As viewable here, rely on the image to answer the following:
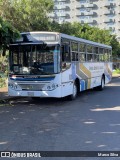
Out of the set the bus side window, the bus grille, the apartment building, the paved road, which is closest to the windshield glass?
the bus side window

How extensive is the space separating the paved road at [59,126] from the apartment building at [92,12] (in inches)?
4352

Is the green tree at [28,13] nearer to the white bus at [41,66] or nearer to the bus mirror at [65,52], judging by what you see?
the white bus at [41,66]

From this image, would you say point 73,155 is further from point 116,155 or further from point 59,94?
point 59,94

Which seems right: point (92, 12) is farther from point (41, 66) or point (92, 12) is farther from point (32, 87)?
point (32, 87)

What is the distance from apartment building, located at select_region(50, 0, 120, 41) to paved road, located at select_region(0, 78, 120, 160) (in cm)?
11054

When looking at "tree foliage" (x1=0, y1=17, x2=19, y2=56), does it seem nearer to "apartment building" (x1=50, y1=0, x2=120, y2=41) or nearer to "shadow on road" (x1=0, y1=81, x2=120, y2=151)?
"shadow on road" (x1=0, y1=81, x2=120, y2=151)

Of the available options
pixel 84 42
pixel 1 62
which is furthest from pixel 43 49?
pixel 1 62

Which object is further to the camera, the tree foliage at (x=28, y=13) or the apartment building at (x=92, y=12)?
the apartment building at (x=92, y=12)

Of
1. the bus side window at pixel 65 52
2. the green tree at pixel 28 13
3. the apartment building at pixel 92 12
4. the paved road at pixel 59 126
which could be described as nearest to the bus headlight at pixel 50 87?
the paved road at pixel 59 126

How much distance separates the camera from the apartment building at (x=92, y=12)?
411 feet

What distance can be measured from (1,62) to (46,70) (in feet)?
33.1

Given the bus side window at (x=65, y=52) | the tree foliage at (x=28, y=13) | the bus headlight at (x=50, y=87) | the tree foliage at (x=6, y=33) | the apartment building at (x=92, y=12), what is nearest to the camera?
the tree foliage at (x=6, y=33)

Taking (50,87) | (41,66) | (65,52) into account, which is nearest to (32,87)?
(50,87)

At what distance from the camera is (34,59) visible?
15328 millimetres
